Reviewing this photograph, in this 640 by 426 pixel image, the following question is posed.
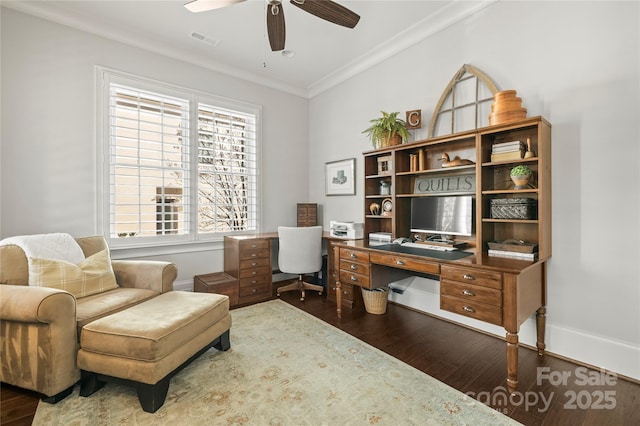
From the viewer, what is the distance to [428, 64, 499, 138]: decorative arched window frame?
2.71 meters

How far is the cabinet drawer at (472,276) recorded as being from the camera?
77.1 inches

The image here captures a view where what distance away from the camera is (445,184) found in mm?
2971

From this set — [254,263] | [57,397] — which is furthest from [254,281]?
[57,397]

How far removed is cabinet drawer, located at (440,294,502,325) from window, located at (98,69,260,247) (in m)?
2.92

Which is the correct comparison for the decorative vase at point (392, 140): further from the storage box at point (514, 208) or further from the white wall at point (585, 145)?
the storage box at point (514, 208)

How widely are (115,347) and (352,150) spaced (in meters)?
3.36

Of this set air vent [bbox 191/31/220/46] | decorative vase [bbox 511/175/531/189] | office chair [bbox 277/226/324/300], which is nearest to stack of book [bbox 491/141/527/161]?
decorative vase [bbox 511/175/531/189]

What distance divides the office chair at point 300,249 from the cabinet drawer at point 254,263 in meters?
0.22

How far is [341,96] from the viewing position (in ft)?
14.1

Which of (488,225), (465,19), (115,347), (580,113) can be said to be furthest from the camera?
(465,19)

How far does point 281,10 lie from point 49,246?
2.55 meters

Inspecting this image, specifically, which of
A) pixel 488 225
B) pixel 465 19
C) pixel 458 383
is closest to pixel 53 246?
pixel 458 383

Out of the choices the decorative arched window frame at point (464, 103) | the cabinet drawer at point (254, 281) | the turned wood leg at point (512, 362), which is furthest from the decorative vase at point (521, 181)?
the cabinet drawer at point (254, 281)

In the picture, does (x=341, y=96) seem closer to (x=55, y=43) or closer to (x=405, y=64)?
(x=405, y=64)
